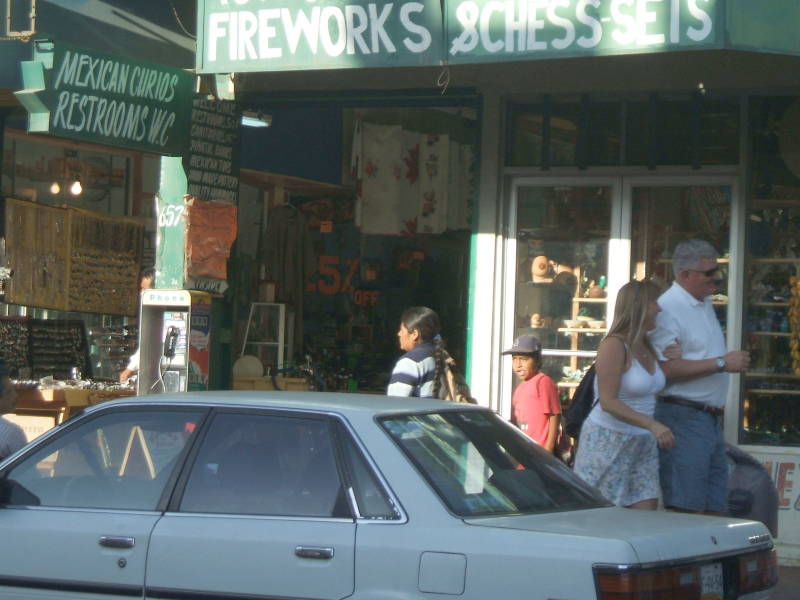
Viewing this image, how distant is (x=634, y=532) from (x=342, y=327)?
9.17 meters

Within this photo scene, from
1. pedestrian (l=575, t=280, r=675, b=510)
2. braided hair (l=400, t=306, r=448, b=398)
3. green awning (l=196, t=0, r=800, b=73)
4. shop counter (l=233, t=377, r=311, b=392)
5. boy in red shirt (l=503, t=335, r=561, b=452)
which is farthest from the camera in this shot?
shop counter (l=233, t=377, r=311, b=392)

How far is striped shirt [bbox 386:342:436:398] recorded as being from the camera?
7754 millimetres

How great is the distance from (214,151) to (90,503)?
5.10 meters

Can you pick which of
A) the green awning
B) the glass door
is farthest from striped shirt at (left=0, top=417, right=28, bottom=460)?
the glass door

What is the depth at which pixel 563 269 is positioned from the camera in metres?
9.87

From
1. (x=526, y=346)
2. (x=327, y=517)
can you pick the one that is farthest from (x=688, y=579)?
(x=526, y=346)

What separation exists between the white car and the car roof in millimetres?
12

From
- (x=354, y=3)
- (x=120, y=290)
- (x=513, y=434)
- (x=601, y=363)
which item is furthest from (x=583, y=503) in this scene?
(x=120, y=290)

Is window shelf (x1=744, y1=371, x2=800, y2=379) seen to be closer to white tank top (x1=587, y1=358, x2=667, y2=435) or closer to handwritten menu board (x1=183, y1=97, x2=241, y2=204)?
white tank top (x1=587, y1=358, x2=667, y2=435)

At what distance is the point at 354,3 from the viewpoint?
8430 mm

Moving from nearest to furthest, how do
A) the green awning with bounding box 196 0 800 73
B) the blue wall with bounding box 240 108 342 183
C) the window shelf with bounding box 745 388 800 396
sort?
the green awning with bounding box 196 0 800 73 < the window shelf with bounding box 745 388 800 396 < the blue wall with bounding box 240 108 342 183

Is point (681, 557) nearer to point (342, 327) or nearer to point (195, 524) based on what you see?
point (195, 524)

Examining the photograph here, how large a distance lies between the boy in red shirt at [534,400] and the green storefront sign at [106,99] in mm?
3086

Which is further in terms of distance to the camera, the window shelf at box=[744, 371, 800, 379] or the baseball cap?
the window shelf at box=[744, 371, 800, 379]
